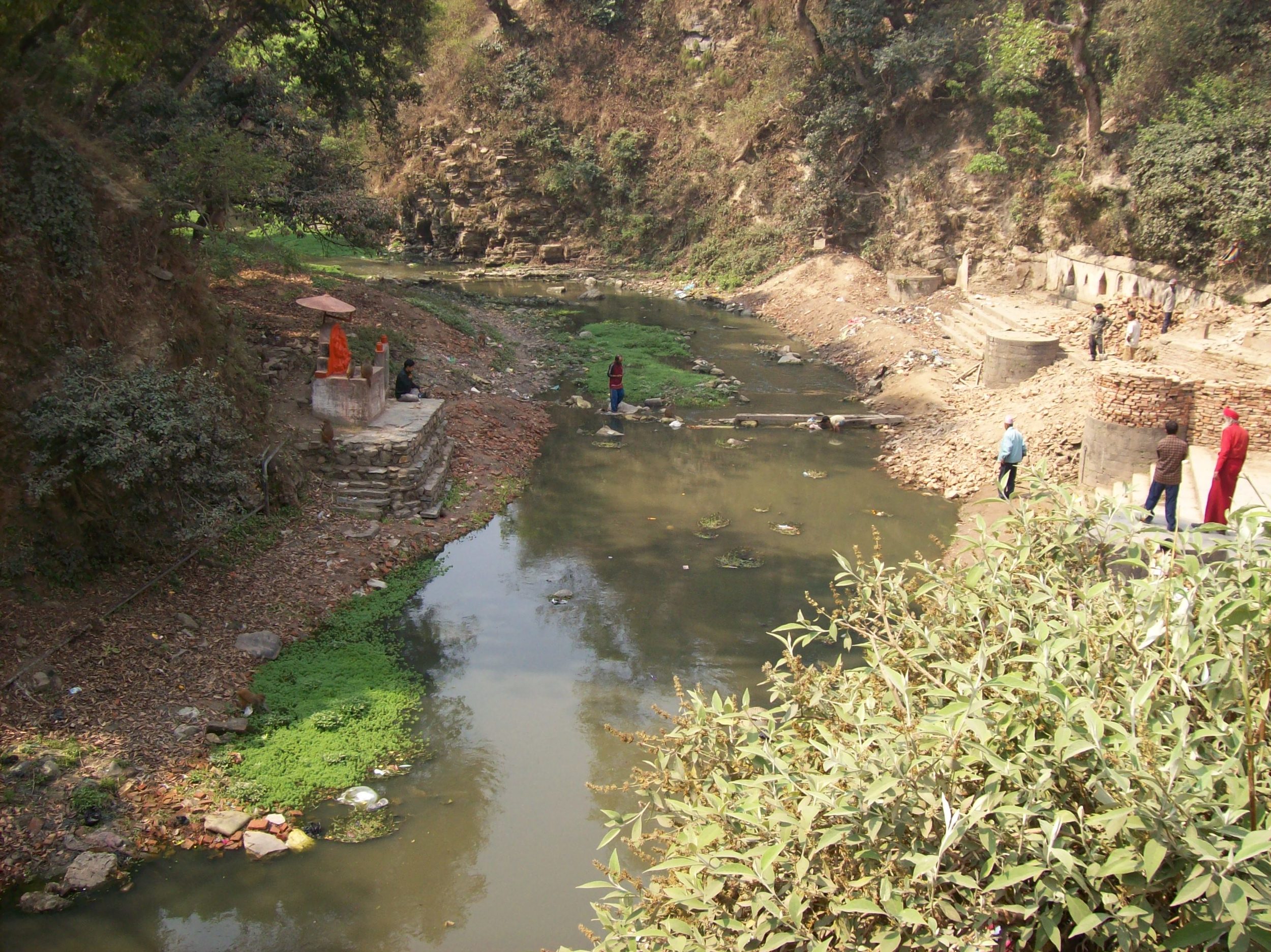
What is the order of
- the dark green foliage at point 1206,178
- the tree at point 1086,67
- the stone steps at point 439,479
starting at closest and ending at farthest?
the stone steps at point 439,479, the dark green foliage at point 1206,178, the tree at point 1086,67

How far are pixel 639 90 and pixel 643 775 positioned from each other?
1509 inches

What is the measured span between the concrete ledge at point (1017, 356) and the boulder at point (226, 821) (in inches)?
603

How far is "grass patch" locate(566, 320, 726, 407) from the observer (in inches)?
778

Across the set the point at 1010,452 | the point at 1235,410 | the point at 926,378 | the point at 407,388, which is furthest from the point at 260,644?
the point at 926,378

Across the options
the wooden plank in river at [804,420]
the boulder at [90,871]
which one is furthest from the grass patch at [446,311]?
the boulder at [90,871]

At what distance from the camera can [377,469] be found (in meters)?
12.6

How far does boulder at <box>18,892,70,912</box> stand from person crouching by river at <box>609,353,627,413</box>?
13.4 m

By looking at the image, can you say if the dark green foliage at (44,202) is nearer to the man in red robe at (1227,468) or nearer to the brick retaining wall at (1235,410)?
the man in red robe at (1227,468)

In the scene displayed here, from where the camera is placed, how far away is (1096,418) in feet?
42.7

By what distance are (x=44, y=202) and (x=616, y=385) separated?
10.7 meters

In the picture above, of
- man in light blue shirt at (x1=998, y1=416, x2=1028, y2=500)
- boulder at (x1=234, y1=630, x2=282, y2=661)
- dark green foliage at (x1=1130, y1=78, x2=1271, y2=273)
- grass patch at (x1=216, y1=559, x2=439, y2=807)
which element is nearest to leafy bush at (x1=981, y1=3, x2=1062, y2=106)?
dark green foliage at (x1=1130, y1=78, x2=1271, y2=273)

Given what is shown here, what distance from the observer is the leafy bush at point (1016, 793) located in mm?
2988

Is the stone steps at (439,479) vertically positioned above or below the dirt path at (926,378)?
below

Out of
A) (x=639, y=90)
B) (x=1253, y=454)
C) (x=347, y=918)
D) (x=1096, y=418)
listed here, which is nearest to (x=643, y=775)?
(x=347, y=918)
